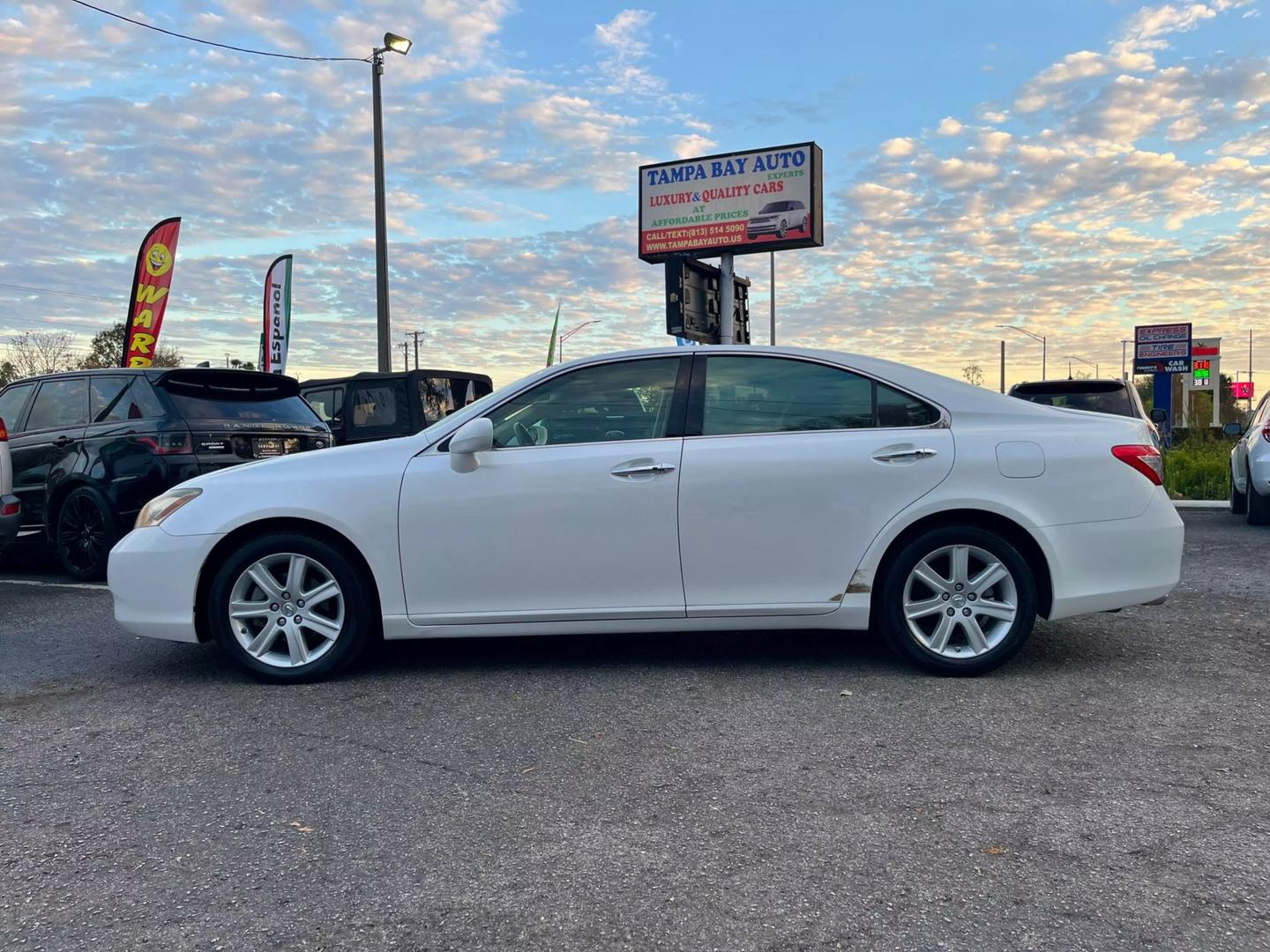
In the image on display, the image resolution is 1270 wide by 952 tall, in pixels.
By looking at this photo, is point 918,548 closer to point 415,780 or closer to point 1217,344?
point 415,780

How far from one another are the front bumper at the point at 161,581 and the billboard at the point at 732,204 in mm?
19681

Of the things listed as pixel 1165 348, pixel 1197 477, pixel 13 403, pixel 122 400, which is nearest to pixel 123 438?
pixel 122 400

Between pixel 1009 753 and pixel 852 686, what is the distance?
95 centimetres

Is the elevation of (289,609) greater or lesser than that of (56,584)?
greater

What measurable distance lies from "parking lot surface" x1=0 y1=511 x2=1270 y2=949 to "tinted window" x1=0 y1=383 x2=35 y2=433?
15.2 ft

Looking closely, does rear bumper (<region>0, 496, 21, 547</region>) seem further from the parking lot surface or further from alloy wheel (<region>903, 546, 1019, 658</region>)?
alloy wheel (<region>903, 546, 1019, 658</region>)

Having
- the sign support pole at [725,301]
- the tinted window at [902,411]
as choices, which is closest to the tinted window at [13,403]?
the tinted window at [902,411]

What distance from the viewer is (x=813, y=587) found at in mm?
4594

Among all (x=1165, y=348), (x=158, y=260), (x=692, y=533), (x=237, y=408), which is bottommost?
(x=692, y=533)

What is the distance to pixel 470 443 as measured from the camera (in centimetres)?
457

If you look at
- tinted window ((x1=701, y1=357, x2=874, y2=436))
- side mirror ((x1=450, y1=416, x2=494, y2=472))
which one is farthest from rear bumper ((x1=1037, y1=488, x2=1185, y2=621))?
side mirror ((x1=450, y1=416, x2=494, y2=472))

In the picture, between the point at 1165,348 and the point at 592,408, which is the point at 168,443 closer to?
the point at 592,408

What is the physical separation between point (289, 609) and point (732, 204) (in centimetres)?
2030

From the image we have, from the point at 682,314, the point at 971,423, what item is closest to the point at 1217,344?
the point at 682,314
